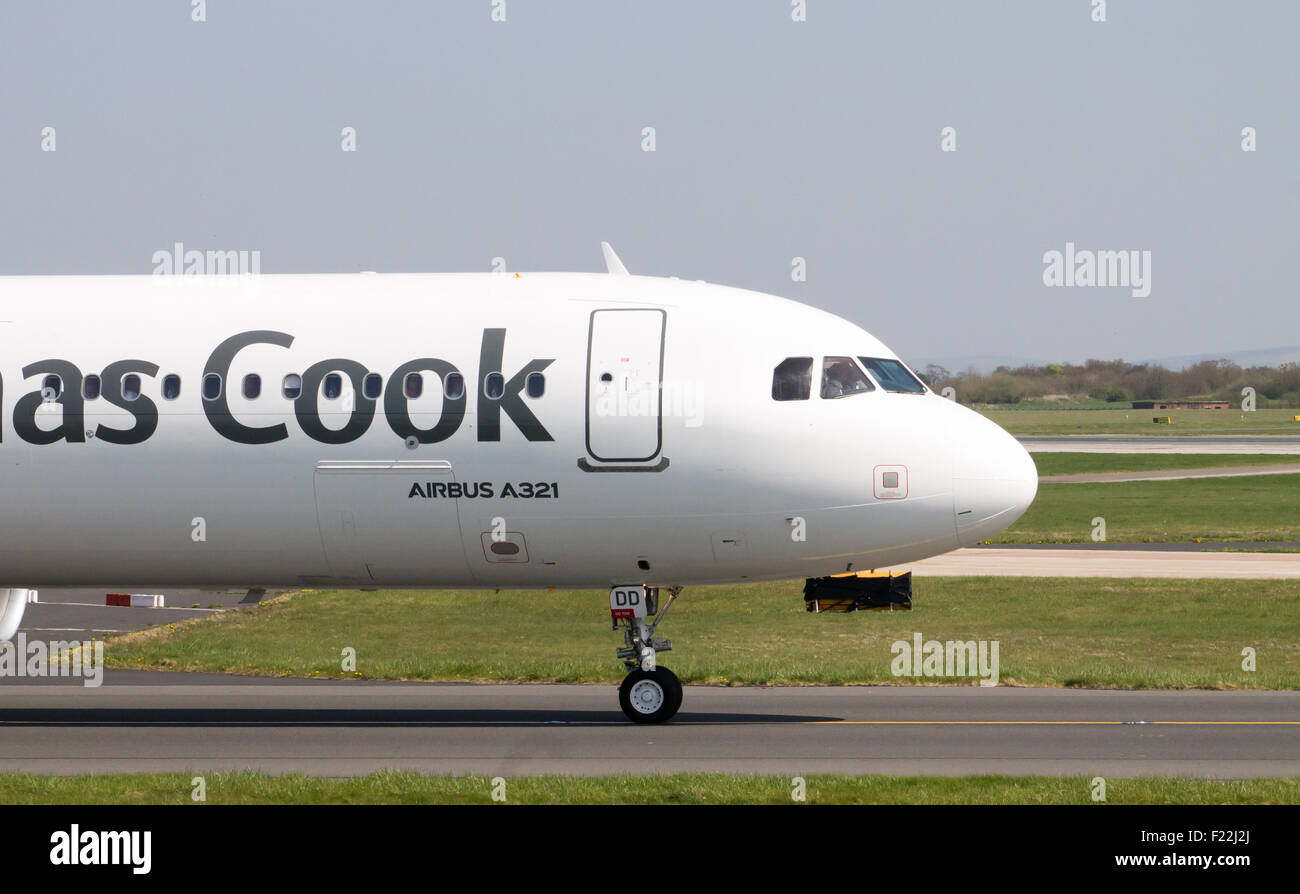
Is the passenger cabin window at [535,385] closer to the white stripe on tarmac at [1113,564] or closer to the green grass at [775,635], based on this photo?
the green grass at [775,635]

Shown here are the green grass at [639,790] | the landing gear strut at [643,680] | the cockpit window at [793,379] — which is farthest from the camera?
the landing gear strut at [643,680]

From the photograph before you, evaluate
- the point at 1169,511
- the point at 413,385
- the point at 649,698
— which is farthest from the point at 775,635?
the point at 1169,511

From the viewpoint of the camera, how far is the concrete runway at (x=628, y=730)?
17516mm

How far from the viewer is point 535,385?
19.3 meters

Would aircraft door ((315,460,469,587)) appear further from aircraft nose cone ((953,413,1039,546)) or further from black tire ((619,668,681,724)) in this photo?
aircraft nose cone ((953,413,1039,546))

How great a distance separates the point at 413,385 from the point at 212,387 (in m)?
2.62

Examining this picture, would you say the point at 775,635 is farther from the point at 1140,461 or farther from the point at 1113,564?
the point at 1140,461

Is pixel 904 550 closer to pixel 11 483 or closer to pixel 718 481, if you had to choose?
pixel 718 481

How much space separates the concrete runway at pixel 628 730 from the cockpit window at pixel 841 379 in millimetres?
4286

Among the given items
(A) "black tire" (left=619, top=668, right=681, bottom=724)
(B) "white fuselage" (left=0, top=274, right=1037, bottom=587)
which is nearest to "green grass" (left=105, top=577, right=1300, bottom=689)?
(A) "black tire" (left=619, top=668, right=681, bottom=724)

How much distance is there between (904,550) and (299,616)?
20545 mm

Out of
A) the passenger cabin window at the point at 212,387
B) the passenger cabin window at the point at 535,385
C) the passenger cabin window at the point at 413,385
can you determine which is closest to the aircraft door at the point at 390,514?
the passenger cabin window at the point at 413,385

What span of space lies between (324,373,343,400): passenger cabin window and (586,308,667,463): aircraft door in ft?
10.3

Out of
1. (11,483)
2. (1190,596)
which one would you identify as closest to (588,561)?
(11,483)
